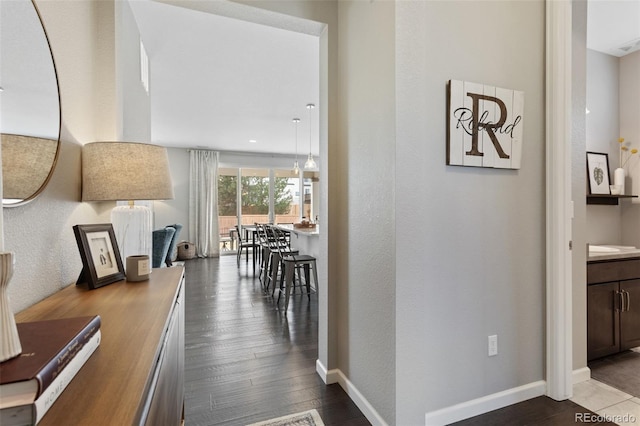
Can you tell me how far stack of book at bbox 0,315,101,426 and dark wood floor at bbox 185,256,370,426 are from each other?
1384 mm

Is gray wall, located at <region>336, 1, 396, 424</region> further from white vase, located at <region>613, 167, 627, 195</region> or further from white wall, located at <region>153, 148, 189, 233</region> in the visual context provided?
white wall, located at <region>153, 148, 189, 233</region>

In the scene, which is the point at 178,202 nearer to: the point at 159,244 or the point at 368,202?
the point at 159,244

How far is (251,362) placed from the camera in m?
2.39

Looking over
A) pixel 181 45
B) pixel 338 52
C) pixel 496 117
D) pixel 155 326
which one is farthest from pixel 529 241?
pixel 181 45

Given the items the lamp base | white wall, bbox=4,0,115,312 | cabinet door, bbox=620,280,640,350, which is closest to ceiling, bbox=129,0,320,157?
white wall, bbox=4,0,115,312

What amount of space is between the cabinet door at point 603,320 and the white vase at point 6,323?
3102mm

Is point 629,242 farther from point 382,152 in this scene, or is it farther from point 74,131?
point 74,131

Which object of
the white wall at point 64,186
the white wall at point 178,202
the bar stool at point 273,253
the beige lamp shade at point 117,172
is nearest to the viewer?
the white wall at point 64,186

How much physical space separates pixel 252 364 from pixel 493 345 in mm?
1699

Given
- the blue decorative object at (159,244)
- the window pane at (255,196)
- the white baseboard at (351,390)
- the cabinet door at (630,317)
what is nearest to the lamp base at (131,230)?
the white baseboard at (351,390)

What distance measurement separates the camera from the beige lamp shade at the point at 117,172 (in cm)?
138

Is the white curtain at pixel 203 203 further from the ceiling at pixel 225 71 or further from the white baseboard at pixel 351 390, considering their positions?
the white baseboard at pixel 351 390

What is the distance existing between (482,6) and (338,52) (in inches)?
35.2

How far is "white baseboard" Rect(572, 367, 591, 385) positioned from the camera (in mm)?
2079
